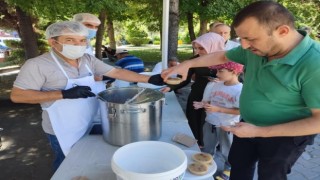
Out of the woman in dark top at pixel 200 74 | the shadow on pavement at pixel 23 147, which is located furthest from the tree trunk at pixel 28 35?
the woman in dark top at pixel 200 74

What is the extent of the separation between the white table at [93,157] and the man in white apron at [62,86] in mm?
140

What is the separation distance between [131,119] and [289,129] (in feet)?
2.67

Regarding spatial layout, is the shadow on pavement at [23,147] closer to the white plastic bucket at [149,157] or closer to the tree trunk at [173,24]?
the white plastic bucket at [149,157]

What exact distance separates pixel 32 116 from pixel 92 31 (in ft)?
10.4

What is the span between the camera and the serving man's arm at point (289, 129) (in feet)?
3.94

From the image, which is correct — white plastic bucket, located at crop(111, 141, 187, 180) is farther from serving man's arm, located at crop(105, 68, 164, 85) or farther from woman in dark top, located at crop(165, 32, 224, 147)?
woman in dark top, located at crop(165, 32, 224, 147)

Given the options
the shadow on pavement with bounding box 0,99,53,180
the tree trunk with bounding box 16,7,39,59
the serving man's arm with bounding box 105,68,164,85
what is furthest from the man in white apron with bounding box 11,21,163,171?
the tree trunk with bounding box 16,7,39,59

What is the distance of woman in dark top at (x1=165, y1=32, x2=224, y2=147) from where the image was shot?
2.65 m

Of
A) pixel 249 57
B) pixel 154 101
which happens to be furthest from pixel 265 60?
pixel 154 101

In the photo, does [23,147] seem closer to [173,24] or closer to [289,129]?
[173,24]

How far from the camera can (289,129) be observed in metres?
1.26

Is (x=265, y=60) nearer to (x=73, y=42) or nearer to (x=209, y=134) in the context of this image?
(x=73, y=42)

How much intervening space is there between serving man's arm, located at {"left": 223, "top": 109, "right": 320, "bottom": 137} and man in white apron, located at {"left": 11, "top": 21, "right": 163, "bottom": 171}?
98 centimetres

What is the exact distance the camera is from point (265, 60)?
145 centimetres
